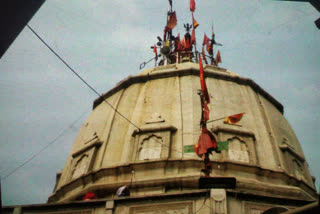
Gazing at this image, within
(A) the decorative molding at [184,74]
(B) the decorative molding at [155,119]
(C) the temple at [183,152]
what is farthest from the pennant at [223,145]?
(A) the decorative molding at [184,74]

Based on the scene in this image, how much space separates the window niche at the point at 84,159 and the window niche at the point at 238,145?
5.23m

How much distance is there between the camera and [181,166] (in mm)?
13555

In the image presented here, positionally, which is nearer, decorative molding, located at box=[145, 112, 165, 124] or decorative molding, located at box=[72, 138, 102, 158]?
decorative molding, located at box=[145, 112, 165, 124]

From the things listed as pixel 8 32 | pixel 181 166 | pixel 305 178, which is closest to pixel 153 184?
pixel 181 166

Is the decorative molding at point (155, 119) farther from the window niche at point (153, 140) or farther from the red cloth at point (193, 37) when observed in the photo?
the red cloth at point (193, 37)

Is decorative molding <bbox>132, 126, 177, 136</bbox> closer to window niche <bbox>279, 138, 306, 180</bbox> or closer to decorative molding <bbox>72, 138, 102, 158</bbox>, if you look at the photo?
decorative molding <bbox>72, 138, 102, 158</bbox>

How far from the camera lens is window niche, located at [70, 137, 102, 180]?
1516 centimetres

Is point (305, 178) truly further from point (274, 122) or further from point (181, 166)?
point (181, 166)

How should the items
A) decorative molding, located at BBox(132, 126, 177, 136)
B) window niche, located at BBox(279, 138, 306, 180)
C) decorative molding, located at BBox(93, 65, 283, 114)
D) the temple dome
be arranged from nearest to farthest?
the temple dome
decorative molding, located at BBox(132, 126, 177, 136)
window niche, located at BBox(279, 138, 306, 180)
decorative molding, located at BBox(93, 65, 283, 114)

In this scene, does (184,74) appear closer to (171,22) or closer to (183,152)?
(183,152)

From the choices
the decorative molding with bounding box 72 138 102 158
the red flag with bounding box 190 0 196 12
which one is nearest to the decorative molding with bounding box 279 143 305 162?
the decorative molding with bounding box 72 138 102 158

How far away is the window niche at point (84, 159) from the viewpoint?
15.2 meters

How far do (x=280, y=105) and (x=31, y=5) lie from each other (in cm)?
1834

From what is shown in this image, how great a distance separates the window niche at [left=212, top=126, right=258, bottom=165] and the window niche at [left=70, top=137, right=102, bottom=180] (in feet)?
17.2
